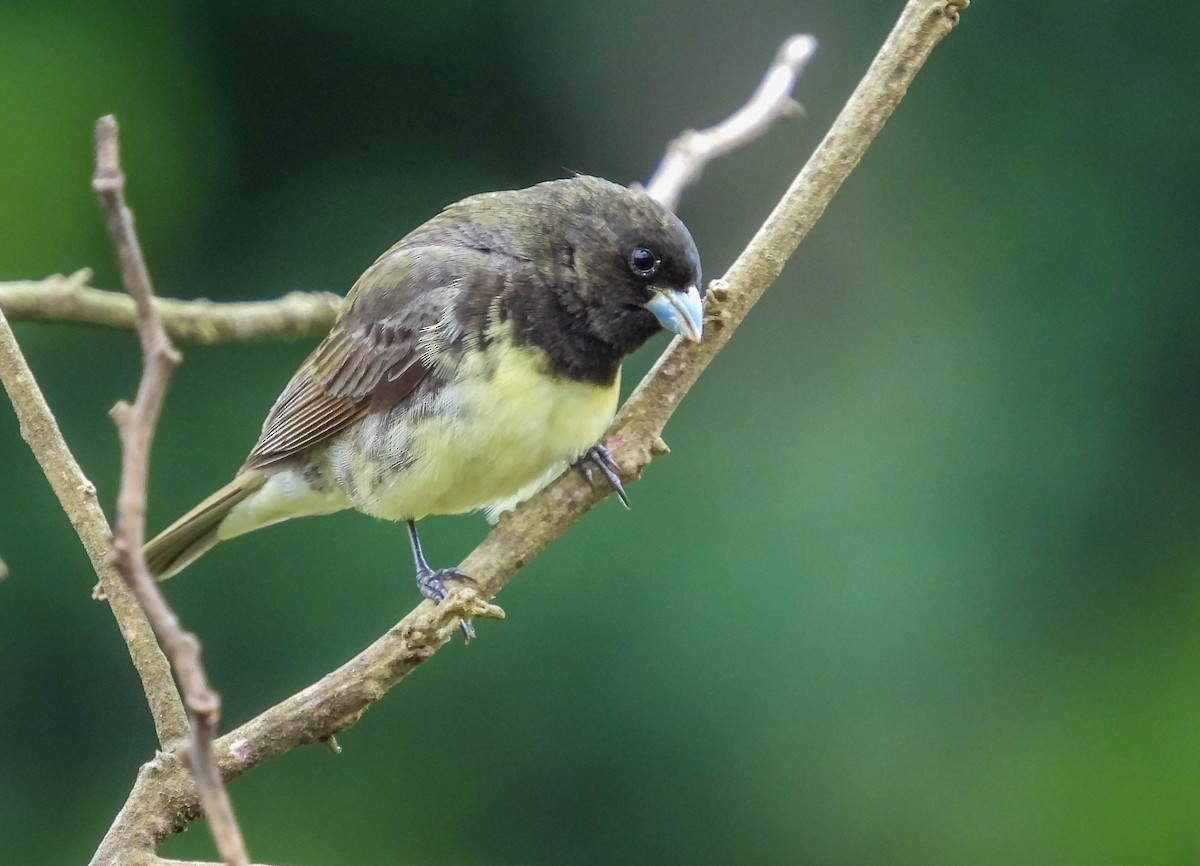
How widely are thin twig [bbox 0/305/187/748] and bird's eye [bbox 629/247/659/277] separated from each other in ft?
4.28

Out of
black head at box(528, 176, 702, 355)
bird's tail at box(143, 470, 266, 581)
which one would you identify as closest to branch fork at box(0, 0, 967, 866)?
black head at box(528, 176, 702, 355)

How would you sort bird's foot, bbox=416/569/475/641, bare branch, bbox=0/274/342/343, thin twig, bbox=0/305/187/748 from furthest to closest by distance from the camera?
bird's foot, bbox=416/569/475/641 < bare branch, bbox=0/274/342/343 < thin twig, bbox=0/305/187/748

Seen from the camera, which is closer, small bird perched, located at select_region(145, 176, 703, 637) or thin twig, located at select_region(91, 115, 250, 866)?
thin twig, located at select_region(91, 115, 250, 866)

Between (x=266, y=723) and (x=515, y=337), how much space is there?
1.14m

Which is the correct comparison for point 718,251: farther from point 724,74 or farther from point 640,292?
point 640,292

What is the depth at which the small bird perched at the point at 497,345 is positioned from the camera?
3266mm

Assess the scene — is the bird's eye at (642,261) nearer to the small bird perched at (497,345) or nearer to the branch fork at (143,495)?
the small bird perched at (497,345)

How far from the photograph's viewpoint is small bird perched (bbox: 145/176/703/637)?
327 centimetres

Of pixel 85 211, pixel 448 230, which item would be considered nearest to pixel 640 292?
pixel 448 230

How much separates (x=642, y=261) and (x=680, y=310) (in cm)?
21

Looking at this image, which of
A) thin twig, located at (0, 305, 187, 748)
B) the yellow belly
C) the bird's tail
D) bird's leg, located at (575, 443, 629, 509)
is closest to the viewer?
thin twig, located at (0, 305, 187, 748)

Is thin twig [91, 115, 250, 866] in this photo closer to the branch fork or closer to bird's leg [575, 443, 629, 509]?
the branch fork

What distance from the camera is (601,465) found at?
3.12 meters

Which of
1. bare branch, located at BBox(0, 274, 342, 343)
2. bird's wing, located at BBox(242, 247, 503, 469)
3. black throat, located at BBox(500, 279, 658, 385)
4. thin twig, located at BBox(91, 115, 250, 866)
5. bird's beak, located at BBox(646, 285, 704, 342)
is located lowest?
thin twig, located at BBox(91, 115, 250, 866)
